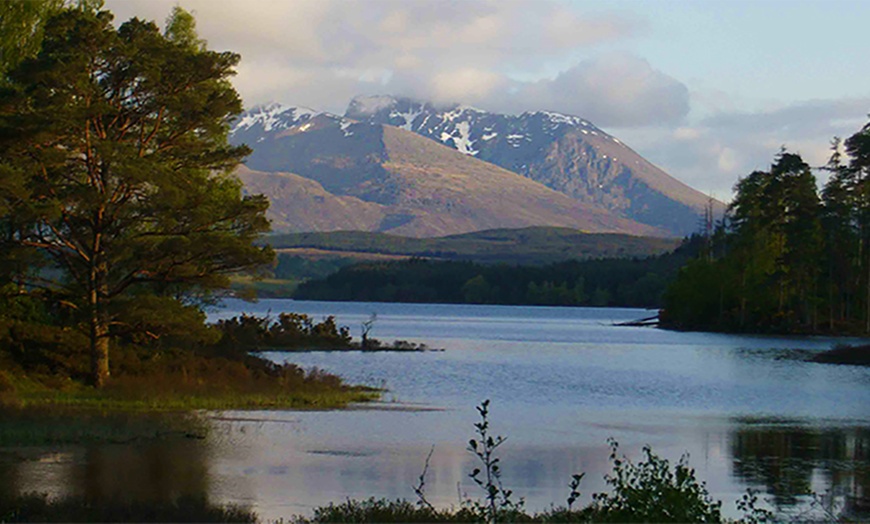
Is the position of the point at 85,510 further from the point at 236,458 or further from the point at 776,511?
the point at 776,511

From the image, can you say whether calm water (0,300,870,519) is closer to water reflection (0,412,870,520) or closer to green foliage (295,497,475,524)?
water reflection (0,412,870,520)

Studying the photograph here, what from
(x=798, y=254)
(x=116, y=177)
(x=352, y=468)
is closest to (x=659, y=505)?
(x=352, y=468)

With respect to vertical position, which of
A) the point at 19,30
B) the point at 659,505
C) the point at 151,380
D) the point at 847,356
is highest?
the point at 19,30

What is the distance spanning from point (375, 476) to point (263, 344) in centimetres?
5380

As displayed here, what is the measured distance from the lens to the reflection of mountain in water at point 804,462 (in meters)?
23.7

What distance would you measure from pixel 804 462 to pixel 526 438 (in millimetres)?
7800

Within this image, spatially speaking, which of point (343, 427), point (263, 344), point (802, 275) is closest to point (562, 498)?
point (343, 427)

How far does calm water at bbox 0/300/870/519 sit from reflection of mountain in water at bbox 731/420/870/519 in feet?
0.18

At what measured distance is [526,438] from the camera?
33.8m

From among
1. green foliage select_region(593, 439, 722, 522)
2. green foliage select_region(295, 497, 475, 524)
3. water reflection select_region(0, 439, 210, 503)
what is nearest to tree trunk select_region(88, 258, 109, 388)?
water reflection select_region(0, 439, 210, 503)

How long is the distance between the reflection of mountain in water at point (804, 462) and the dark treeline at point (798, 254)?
7074 centimetres

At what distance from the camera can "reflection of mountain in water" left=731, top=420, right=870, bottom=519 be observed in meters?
23.7

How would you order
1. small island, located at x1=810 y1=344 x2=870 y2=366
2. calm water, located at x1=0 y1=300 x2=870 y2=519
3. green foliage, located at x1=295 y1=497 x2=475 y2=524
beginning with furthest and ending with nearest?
small island, located at x1=810 y1=344 x2=870 y2=366 < calm water, located at x1=0 y1=300 x2=870 y2=519 < green foliage, located at x1=295 y1=497 x2=475 y2=524

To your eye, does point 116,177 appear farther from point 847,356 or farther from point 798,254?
point 798,254
